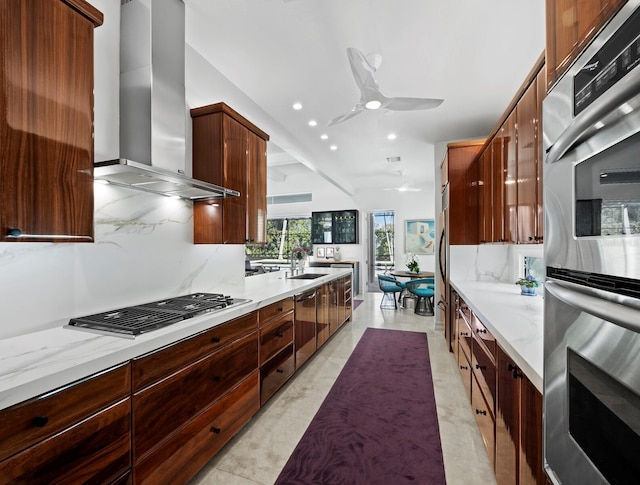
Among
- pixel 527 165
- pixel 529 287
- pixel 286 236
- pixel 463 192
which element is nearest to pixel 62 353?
pixel 527 165

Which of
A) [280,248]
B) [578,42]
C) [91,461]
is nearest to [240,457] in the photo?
[91,461]

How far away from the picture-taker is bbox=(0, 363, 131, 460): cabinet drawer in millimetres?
967

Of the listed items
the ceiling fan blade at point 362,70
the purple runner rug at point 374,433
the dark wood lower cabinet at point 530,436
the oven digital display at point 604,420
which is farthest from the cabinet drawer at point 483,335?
the ceiling fan blade at point 362,70

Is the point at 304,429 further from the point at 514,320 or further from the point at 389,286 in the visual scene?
the point at 389,286

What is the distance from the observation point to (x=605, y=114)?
566 mm

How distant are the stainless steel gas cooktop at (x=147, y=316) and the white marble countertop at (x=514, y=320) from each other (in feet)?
5.25

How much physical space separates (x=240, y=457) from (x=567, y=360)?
1.97 m

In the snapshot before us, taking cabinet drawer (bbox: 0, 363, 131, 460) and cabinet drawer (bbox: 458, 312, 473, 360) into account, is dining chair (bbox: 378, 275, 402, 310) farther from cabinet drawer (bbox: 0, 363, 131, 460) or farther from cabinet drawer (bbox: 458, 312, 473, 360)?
cabinet drawer (bbox: 0, 363, 131, 460)

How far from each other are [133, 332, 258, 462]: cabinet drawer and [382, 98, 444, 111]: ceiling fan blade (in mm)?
2269

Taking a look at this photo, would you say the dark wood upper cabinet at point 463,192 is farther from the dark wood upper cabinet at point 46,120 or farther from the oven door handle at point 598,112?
the dark wood upper cabinet at point 46,120

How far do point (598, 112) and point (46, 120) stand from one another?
1.85m

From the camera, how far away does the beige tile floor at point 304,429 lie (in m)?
1.83

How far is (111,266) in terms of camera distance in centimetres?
192

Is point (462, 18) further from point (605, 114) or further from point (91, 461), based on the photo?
point (91, 461)
